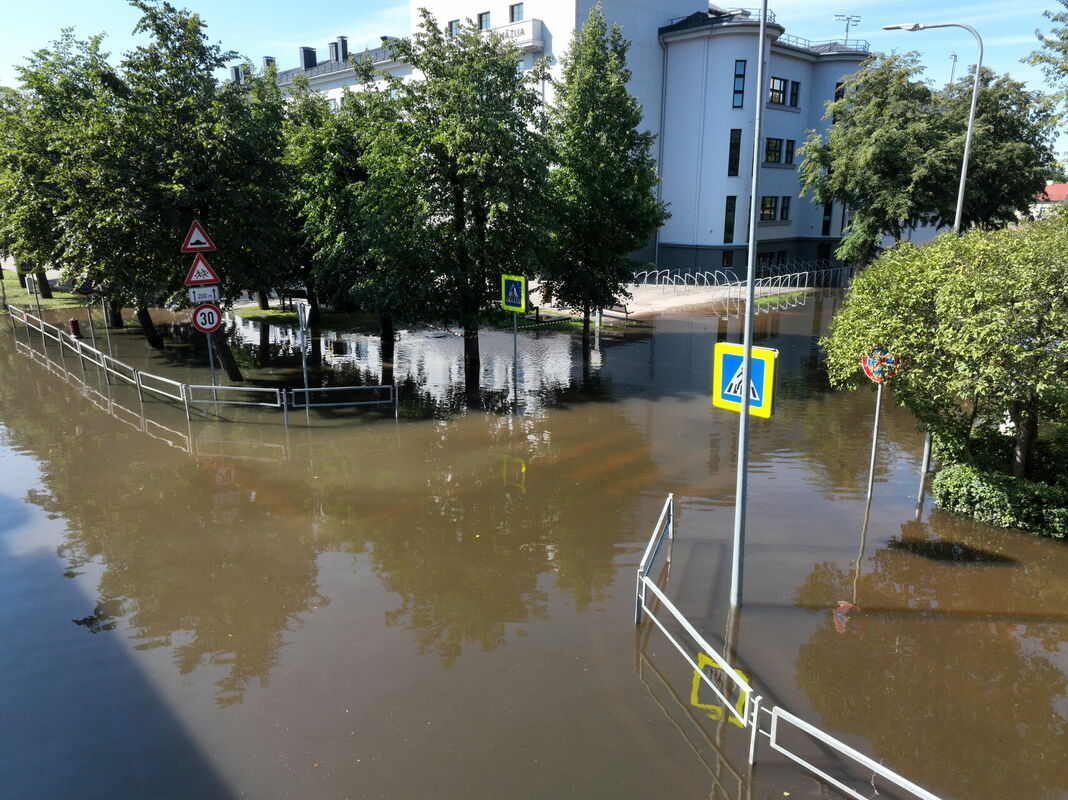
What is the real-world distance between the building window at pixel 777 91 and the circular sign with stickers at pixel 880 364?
36606mm

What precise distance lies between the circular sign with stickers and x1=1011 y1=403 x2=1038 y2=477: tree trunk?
2078 millimetres

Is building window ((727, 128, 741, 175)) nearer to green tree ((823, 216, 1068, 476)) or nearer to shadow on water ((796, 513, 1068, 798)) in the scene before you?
green tree ((823, 216, 1068, 476))

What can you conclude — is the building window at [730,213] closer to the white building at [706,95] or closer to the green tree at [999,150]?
the white building at [706,95]

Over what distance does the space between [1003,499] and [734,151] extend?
33.6 meters

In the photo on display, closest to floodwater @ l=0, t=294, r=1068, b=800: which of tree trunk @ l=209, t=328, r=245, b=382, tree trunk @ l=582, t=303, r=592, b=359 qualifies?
tree trunk @ l=209, t=328, r=245, b=382

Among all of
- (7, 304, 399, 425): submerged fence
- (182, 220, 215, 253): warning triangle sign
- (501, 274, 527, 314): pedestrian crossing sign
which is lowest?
(7, 304, 399, 425): submerged fence

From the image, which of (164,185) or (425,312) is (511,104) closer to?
(425,312)

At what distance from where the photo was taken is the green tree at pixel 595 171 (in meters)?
19.9

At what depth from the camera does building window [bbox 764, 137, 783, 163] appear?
139ft

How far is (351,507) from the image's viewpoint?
37.5 feet

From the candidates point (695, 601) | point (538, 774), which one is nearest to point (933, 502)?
point (695, 601)

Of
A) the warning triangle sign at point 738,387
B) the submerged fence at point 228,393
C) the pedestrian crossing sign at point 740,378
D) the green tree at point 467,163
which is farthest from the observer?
the green tree at point 467,163

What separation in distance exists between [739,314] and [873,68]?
42.8 ft

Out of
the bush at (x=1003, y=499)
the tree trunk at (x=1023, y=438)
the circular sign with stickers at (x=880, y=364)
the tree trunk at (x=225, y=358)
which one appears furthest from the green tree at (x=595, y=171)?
the tree trunk at (x=1023, y=438)
